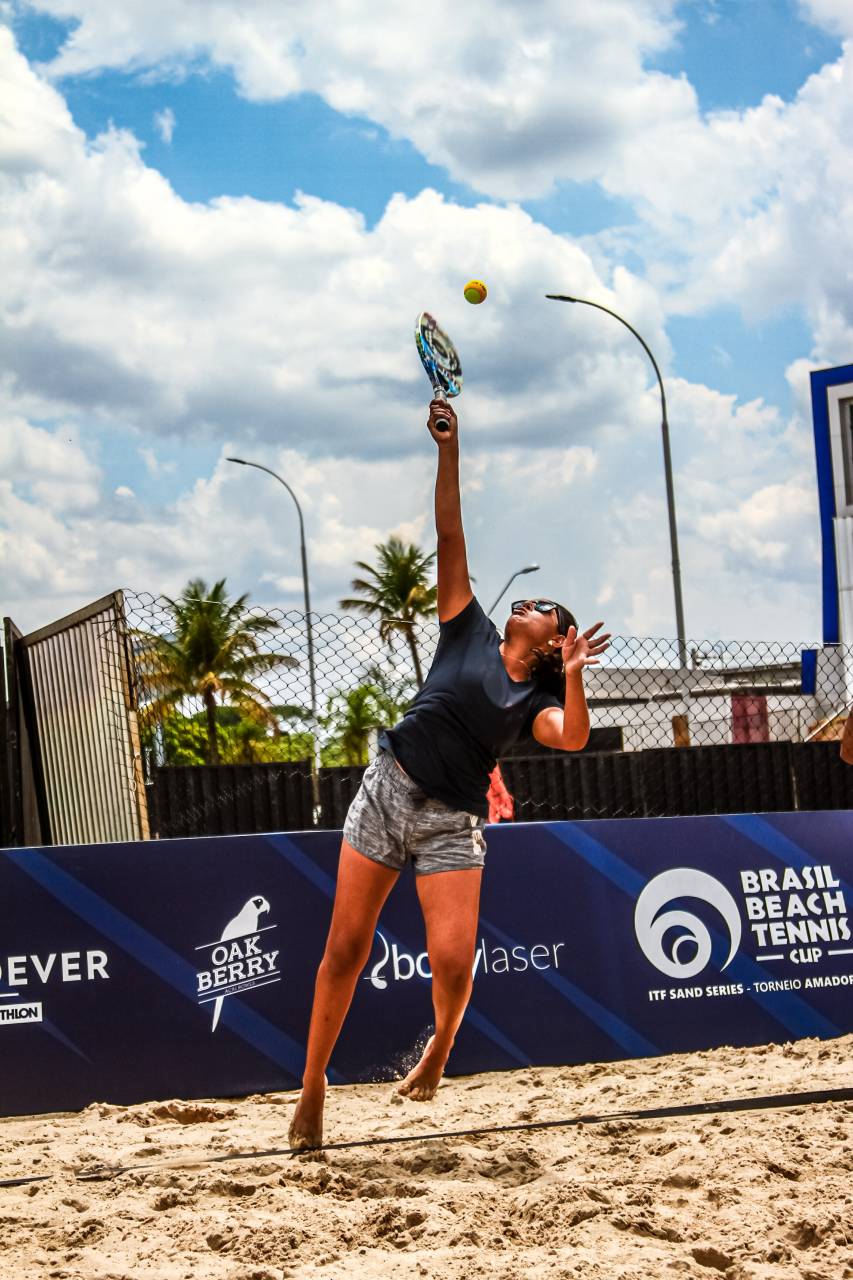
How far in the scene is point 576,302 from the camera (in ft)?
57.7

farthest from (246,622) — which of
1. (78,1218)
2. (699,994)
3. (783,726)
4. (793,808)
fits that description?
(783,726)

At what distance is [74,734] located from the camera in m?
7.91

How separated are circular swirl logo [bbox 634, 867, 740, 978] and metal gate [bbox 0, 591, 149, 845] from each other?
106 inches

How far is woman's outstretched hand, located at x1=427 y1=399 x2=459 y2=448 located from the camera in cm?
445

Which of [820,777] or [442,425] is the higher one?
[442,425]

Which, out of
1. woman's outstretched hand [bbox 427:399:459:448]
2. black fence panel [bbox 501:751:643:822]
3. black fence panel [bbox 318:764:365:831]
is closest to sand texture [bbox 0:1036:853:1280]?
woman's outstretched hand [bbox 427:399:459:448]

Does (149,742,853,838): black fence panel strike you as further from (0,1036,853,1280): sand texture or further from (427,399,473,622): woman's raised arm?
(427,399,473,622): woman's raised arm

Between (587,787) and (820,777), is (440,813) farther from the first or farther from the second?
(820,777)

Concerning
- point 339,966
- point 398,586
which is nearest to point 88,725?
point 339,966

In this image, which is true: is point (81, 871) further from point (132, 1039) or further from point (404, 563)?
point (404, 563)

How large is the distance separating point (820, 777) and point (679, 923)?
7163mm

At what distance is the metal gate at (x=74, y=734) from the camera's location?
727 centimetres

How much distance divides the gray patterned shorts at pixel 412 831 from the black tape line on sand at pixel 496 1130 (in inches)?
36.3

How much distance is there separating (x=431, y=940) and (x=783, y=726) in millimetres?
16523
